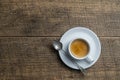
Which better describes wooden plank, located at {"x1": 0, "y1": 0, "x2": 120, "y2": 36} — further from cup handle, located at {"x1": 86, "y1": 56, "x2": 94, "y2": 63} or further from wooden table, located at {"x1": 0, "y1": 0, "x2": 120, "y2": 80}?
cup handle, located at {"x1": 86, "y1": 56, "x2": 94, "y2": 63}

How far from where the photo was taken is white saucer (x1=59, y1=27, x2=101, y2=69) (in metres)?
1.08

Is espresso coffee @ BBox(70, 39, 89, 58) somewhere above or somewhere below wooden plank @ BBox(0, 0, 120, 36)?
below

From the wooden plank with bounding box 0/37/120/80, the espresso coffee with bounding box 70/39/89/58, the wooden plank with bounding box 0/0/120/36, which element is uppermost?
the wooden plank with bounding box 0/0/120/36

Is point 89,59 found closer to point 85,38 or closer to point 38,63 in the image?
point 85,38

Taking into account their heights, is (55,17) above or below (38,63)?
above

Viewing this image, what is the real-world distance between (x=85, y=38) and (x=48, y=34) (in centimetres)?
14

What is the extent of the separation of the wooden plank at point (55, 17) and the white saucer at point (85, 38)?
0.03 meters

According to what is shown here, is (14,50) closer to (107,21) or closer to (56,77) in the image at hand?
(56,77)

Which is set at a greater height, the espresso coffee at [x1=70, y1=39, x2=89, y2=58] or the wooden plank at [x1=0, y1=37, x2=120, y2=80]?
the espresso coffee at [x1=70, y1=39, x2=89, y2=58]

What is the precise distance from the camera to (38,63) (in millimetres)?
1079

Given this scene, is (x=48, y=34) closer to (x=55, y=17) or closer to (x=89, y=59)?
(x=55, y=17)

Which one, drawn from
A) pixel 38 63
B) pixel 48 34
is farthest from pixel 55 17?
pixel 38 63

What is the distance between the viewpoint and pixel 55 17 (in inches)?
44.2

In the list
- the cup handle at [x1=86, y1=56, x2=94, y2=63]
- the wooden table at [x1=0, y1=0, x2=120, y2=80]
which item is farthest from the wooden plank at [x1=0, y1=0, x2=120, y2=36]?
the cup handle at [x1=86, y1=56, x2=94, y2=63]
